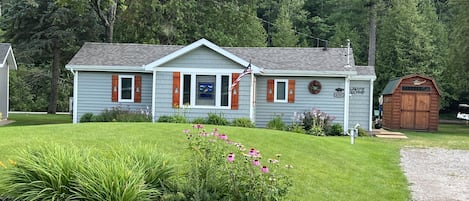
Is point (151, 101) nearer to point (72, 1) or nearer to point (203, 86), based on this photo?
point (203, 86)

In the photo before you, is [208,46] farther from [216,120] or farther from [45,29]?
[45,29]

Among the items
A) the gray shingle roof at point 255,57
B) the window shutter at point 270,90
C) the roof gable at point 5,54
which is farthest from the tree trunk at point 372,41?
the roof gable at point 5,54

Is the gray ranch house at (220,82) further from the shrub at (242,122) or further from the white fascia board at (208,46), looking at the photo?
the shrub at (242,122)

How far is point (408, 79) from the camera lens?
71.4 ft

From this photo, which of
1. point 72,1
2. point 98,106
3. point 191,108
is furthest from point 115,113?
point 72,1

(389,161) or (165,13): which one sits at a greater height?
(165,13)

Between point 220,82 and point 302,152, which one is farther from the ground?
point 220,82

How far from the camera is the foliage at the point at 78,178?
15.3ft

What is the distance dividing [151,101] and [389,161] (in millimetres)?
10144

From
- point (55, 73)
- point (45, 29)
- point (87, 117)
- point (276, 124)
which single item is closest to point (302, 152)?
point (276, 124)

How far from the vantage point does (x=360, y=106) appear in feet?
62.7

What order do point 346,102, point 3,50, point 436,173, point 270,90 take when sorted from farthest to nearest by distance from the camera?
point 3,50 → point 270,90 → point 346,102 → point 436,173

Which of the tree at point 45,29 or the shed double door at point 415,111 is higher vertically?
the tree at point 45,29

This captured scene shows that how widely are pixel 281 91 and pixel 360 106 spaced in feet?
11.0
